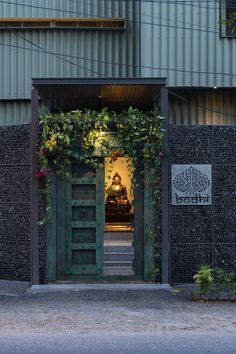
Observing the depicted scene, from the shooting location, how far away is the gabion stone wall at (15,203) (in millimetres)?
11477

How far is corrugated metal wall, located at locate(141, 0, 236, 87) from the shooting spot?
14906 millimetres

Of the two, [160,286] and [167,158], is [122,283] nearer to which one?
[160,286]

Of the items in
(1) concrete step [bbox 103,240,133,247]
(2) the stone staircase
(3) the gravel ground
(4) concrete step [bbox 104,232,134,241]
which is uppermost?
(4) concrete step [bbox 104,232,134,241]

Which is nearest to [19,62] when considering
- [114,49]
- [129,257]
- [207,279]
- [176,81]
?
[114,49]

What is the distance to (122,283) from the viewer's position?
1145 centimetres

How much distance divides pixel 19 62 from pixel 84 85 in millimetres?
5416

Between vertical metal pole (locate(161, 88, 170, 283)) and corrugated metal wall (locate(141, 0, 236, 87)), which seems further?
corrugated metal wall (locate(141, 0, 236, 87))

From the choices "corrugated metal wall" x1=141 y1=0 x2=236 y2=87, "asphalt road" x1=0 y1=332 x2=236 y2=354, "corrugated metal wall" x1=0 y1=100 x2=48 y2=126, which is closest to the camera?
"asphalt road" x1=0 y1=332 x2=236 y2=354

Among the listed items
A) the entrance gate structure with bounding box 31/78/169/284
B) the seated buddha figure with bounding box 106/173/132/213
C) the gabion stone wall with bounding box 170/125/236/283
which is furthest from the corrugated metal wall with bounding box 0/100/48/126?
the gabion stone wall with bounding box 170/125/236/283

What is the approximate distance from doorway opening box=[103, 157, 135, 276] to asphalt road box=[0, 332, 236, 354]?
3.95 meters

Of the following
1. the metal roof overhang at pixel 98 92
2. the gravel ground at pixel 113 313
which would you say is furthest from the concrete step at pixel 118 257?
the metal roof overhang at pixel 98 92

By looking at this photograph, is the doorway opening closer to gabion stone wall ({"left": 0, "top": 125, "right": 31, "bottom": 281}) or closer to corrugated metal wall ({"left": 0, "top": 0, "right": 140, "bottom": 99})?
gabion stone wall ({"left": 0, "top": 125, "right": 31, "bottom": 281})

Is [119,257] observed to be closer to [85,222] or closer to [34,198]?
[85,222]

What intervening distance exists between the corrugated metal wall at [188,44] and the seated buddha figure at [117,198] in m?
3.26
